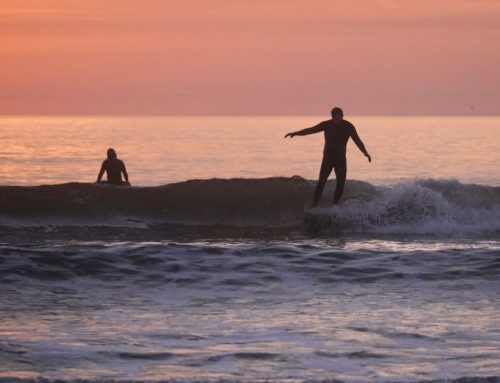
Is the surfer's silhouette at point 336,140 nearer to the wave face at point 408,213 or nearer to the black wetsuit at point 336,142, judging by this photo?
the black wetsuit at point 336,142

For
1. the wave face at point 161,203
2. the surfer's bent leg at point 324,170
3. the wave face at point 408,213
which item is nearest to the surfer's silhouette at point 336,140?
the surfer's bent leg at point 324,170

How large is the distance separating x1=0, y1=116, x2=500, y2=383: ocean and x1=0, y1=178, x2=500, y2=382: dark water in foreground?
0.03 m

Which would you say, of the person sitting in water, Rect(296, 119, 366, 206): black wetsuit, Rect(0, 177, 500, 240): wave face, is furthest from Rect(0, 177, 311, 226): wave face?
Rect(296, 119, 366, 206): black wetsuit

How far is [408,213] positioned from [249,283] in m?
7.45

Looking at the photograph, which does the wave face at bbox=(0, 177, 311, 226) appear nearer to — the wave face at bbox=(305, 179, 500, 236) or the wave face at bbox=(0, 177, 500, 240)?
the wave face at bbox=(0, 177, 500, 240)

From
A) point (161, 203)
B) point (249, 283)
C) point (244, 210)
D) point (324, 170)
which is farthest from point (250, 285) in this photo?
point (161, 203)

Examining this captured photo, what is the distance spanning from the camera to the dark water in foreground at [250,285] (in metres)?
8.65

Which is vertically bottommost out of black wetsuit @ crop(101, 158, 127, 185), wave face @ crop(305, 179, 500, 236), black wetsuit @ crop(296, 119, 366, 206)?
wave face @ crop(305, 179, 500, 236)

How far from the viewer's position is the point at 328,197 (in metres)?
20.5

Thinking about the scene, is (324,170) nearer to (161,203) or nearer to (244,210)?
(244,210)

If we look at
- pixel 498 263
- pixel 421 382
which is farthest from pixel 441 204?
pixel 421 382

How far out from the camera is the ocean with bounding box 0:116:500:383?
8633 millimetres

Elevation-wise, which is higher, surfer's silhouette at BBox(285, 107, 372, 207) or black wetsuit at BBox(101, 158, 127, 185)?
surfer's silhouette at BBox(285, 107, 372, 207)

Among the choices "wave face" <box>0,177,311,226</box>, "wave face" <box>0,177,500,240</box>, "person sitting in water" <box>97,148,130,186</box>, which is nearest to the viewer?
"wave face" <box>0,177,500,240</box>
